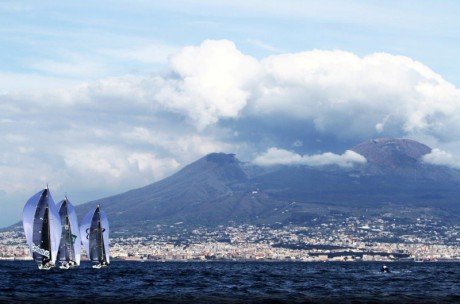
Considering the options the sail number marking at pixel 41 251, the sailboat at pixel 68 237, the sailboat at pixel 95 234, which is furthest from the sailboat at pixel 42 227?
the sailboat at pixel 95 234

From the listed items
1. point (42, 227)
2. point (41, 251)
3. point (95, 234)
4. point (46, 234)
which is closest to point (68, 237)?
point (41, 251)

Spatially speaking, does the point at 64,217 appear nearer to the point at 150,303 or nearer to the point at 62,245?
the point at 62,245

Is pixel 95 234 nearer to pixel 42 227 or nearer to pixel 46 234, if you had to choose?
pixel 46 234

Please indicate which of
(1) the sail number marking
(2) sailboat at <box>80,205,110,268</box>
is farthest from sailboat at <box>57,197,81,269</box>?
(2) sailboat at <box>80,205,110,268</box>

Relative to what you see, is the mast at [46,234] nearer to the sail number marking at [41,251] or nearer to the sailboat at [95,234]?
the sail number marking at [41,251]

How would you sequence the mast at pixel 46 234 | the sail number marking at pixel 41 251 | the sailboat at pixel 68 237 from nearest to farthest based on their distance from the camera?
the mast at pixel 46 234, the sail number marking at pixel 41 251, the sailboat at pixel 68 237
